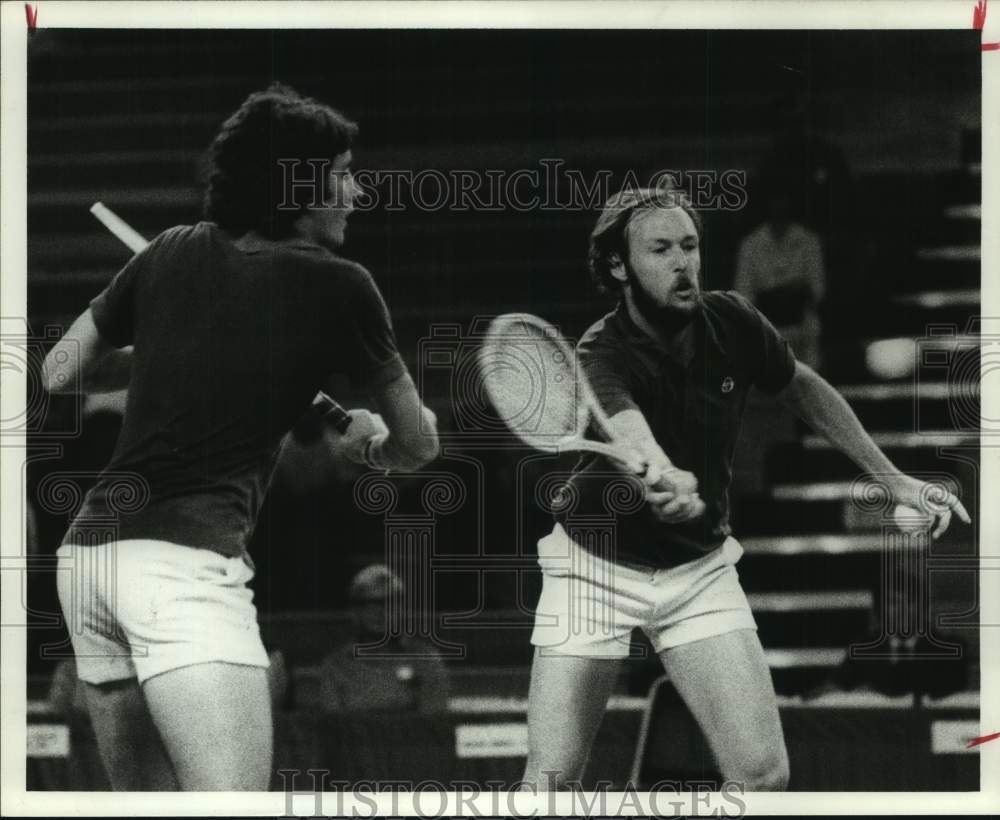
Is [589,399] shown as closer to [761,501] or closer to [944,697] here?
[761,501]

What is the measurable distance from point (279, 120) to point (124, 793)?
2.37m

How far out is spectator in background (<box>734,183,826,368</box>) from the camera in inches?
172

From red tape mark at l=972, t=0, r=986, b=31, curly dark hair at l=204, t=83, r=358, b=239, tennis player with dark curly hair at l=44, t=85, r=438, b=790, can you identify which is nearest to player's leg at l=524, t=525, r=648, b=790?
tennis player with dark curly hair at l=44, t=85, r=438, b=790

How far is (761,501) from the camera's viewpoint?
172 inches

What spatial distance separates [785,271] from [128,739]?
9.04 ft

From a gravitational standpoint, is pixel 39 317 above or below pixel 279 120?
below

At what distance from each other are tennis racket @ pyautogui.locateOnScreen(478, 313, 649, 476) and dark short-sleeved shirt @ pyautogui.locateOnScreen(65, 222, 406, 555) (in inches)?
15.9

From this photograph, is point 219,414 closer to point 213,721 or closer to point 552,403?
point 213,721

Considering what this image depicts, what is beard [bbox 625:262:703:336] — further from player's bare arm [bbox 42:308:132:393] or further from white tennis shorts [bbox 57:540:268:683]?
player's bare arm [bbox 42:308:132:393]

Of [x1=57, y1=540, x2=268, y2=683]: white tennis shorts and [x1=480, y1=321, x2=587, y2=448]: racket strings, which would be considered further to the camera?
[x1=480, y1=321, x2=587, y2=448]: racket strings

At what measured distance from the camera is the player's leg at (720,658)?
4289 millimetres

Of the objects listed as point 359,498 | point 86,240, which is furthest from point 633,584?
point 86,240

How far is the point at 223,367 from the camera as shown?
4.25m

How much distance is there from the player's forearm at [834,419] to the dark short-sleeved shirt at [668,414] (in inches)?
9.1
